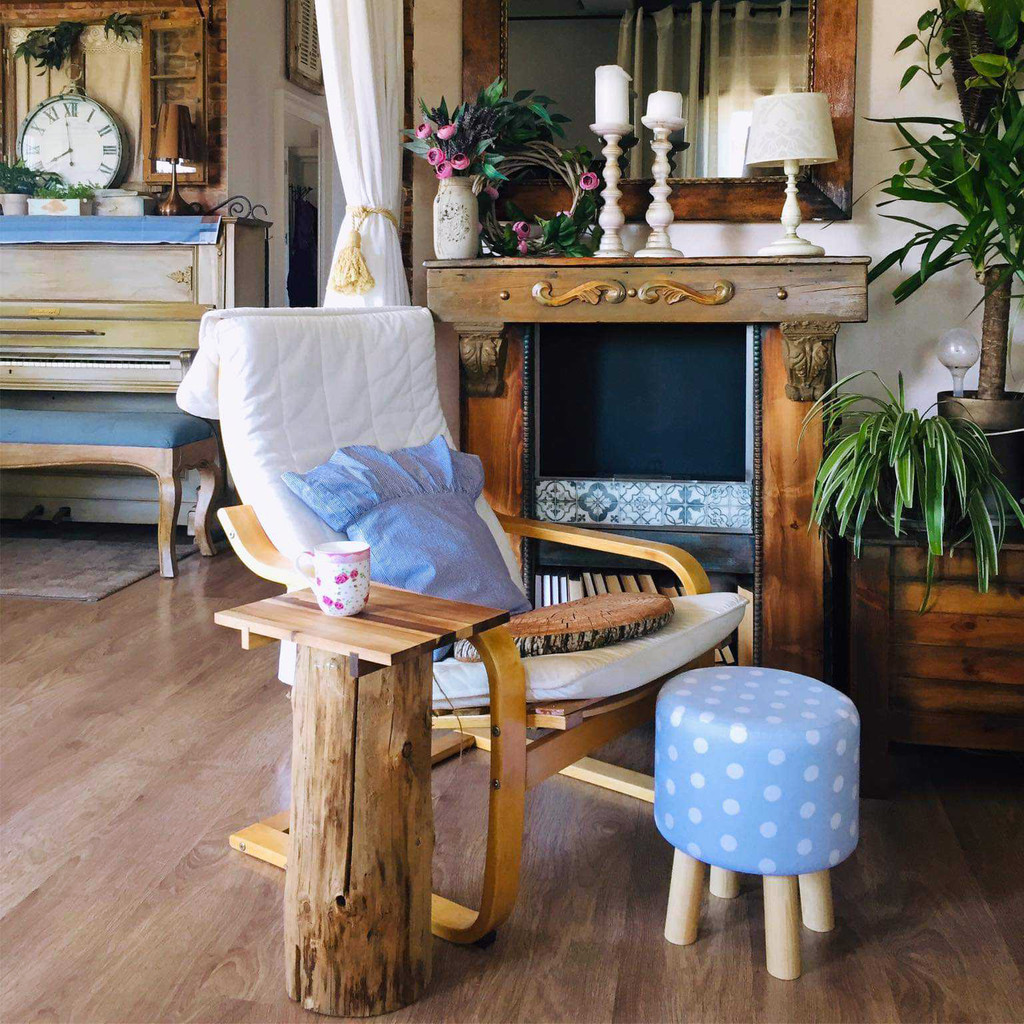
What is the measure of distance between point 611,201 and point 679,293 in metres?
0.41

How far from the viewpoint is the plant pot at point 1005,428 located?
8.87ft

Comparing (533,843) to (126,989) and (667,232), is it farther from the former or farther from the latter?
(667,232)

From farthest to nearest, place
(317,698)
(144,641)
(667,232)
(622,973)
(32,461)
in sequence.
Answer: (32,461) → (144,641) → (667,232) → (622,973) → (317,698)

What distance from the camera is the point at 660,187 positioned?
118 inches

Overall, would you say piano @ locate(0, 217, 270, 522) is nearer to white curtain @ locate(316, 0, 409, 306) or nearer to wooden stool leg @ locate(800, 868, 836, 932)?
white curtain @ locate(316, 0, 409, 306)

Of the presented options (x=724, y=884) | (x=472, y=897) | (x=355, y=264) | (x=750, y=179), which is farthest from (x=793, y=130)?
(x=472, y=897)

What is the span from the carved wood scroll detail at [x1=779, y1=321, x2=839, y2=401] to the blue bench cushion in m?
2.62

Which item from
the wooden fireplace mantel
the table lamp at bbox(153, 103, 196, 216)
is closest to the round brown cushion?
the wooden fireplace mantel

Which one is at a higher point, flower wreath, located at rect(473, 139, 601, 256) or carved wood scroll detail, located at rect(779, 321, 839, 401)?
flower wreath, located at rect(473, 139, 601, 256)

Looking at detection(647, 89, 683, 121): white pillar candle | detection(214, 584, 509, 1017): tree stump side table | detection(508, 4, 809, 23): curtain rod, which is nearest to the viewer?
detection(214, 584, 509, 1017): tree stump side table

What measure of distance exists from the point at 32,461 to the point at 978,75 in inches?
145

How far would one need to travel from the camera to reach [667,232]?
304 cm

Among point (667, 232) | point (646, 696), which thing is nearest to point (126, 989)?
point (646, 696)

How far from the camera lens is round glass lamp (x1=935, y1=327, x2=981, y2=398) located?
110 inches
